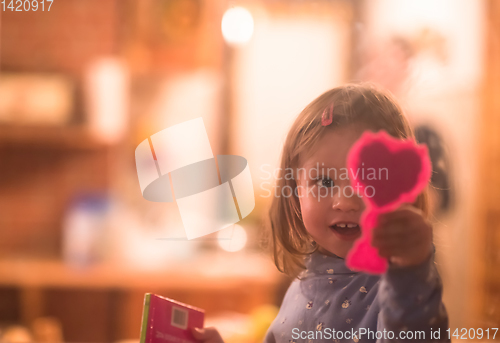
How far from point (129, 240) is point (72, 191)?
41cm

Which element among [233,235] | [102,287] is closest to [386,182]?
[233,235]

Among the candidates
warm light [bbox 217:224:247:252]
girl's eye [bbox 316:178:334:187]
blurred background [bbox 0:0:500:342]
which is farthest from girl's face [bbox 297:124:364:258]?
blurred background [bbox 0:0:500:342]

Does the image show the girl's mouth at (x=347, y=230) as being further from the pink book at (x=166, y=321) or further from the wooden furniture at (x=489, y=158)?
the wooden furniture at (x=489, y=158)

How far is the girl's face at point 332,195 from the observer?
279 millimetres

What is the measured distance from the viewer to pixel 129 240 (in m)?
1.41

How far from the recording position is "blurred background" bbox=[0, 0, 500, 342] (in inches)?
48.1

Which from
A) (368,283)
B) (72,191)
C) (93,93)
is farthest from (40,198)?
(368,283)

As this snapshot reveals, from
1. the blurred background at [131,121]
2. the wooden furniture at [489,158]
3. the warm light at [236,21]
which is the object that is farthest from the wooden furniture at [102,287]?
the warm light at [236,21]

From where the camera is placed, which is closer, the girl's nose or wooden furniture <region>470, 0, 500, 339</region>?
the girl's nose

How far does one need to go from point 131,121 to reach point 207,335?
1275 mm

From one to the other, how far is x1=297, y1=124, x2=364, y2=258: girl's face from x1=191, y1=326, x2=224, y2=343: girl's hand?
0.45ft

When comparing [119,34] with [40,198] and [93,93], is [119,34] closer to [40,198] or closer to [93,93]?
[93,93]

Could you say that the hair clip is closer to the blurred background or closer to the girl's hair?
the girl's hair

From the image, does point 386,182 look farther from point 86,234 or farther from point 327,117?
point 86,234
